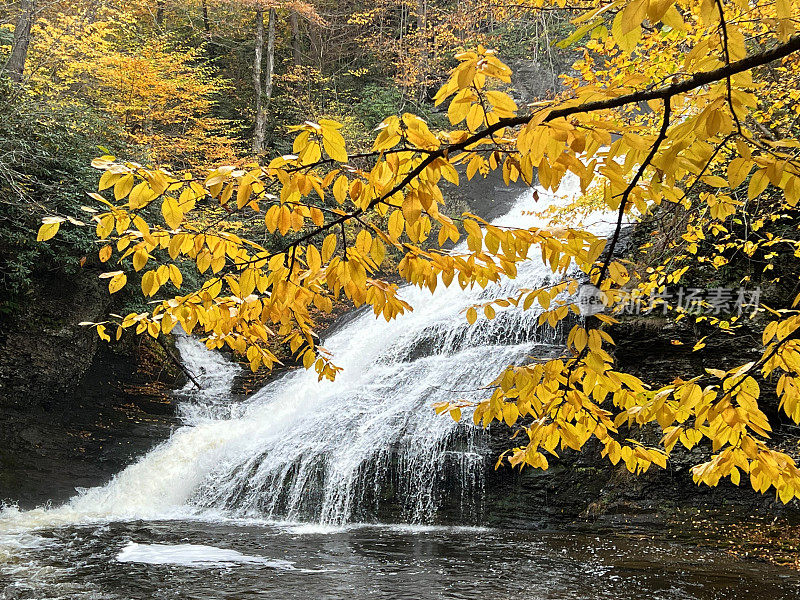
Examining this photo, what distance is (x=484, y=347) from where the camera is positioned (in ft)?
29.7

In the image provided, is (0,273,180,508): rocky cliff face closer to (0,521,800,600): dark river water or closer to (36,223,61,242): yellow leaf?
(0,521,800,600): dark river water

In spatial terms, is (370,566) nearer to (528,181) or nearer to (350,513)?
(350,513)

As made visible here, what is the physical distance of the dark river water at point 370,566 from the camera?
4172 millimetres

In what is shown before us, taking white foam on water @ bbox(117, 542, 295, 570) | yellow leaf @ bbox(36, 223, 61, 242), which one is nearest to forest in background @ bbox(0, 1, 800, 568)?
yellow leaf @ bbox(36, 223, 61, 242)

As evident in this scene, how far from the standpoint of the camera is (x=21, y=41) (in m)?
10.1

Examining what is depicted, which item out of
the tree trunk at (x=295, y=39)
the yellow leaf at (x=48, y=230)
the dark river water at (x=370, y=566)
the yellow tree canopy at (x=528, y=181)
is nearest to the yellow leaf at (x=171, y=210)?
the yellow tree canopy at (x=528, y=181)

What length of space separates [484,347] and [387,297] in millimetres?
7454

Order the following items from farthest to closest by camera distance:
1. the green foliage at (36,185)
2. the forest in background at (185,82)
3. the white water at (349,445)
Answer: the forest in background at (185,82)
the green foliage at (36,185)
the white water at (349,445)

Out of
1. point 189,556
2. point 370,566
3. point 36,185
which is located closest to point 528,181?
point 370,566

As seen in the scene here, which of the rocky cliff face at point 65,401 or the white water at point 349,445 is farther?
the rocky cliff face at point 65,401

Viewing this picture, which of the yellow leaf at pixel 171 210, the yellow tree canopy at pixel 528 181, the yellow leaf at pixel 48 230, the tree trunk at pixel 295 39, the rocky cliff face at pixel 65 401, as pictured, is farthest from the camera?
the tree trunk at pixel 295 39

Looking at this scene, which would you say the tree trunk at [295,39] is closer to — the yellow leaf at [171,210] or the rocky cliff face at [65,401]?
the rocky cliff face at [65,401]

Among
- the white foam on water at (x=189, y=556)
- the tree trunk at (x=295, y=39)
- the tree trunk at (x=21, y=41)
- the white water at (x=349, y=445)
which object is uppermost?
the tree trunk at (x=295, y=39)

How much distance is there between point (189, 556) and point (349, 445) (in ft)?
9.53
